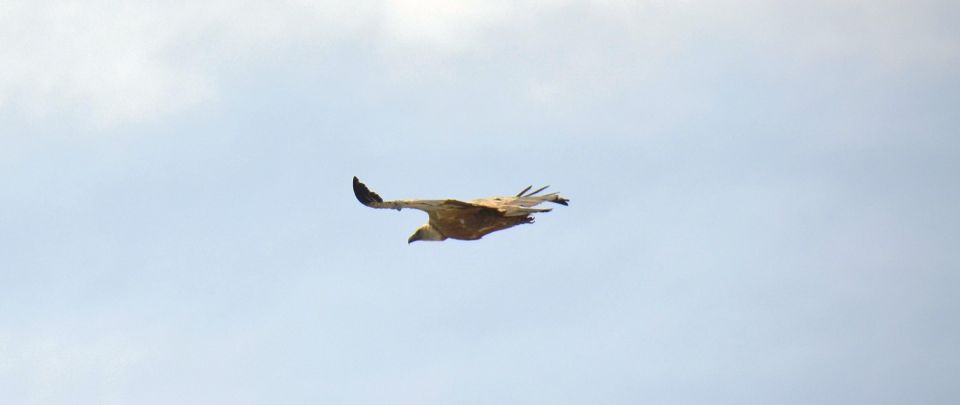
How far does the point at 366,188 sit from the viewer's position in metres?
45.3

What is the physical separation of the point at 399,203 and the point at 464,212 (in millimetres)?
1507

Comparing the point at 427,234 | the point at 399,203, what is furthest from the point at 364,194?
the point at 427,234

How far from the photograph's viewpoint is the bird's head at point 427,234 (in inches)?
1800

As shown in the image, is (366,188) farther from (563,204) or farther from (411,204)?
(563,204)

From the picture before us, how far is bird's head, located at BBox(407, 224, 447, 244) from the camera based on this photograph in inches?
1800

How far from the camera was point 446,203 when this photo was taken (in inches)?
1738

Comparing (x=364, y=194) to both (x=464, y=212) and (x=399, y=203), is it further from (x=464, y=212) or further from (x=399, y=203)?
(x=464, y=212)

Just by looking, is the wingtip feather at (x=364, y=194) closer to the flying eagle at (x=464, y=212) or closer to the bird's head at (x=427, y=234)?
the flying eagle at (x=464, y=212)

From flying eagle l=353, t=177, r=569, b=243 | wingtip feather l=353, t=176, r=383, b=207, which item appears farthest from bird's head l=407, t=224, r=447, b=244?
wingtip feather l=353, t=176, r=383, b=207

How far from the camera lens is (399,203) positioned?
44.9 metres

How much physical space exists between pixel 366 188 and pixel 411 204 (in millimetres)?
1279

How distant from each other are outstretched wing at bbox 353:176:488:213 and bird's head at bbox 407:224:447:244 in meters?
0.80

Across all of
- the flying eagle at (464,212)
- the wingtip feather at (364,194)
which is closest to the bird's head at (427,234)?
the flying eagle at (464,212)

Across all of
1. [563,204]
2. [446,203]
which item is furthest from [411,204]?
[563,204]
